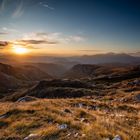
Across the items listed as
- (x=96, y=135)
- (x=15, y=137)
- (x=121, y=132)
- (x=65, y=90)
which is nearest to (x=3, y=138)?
(x=15, y=137)

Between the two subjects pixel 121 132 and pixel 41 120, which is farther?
pixel 41 120

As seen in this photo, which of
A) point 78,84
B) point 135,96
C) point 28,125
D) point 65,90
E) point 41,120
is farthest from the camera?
point 78,84

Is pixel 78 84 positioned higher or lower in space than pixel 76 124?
lower

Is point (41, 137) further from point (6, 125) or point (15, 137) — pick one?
point (6, 125)

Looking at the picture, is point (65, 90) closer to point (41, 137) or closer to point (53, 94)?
point (53, 94)

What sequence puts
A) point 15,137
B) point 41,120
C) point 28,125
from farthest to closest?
point 41,120, point 28,125, point 15,137

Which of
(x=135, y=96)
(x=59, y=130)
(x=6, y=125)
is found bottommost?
(x=135, y=96)

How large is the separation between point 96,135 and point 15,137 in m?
3.57

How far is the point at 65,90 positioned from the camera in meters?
57.3

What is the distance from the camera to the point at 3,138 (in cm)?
882

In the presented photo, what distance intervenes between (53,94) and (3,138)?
48.8m

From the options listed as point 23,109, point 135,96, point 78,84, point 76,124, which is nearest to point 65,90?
point 78,84

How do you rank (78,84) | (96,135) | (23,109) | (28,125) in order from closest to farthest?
(96,135) < (28,125) < (23,109) < (78,84)

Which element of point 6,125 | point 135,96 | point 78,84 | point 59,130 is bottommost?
→ point 78,84
